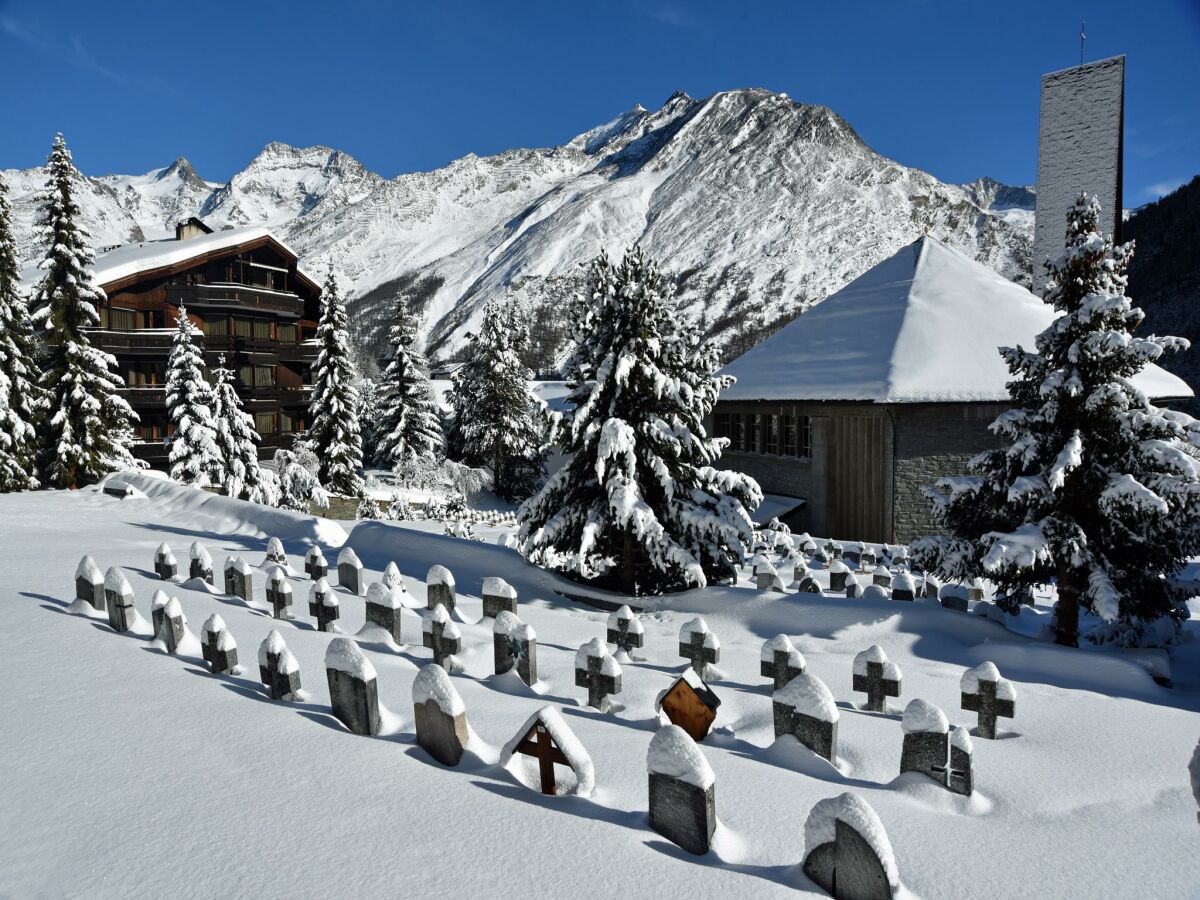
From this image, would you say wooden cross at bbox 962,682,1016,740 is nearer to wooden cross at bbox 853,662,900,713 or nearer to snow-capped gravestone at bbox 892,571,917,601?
wooden cross at bbox 853,662,900,713

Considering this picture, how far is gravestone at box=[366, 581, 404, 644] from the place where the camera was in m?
7.78

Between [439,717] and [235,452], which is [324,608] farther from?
[235,452]

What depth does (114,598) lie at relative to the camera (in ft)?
22.7

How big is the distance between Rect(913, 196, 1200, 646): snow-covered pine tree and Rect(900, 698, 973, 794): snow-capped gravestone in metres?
4.29

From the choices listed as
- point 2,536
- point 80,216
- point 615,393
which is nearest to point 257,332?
point 80,216

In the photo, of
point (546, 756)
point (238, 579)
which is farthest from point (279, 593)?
point (546, 756)

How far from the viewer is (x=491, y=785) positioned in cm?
415

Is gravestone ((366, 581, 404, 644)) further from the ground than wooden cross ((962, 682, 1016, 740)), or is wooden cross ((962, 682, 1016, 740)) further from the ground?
gravestone ((366, 581, 404, 644))

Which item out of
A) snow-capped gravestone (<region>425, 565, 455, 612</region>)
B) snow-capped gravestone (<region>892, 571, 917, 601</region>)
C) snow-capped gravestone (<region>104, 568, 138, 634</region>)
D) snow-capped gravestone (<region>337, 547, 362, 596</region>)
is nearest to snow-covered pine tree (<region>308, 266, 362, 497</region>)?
snow-capped gravestone (<region>337, 547, 362, 596</region>)

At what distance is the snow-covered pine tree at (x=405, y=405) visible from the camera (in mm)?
41156

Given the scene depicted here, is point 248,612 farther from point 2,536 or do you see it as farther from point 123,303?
point 123,303

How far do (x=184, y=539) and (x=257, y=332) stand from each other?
97.9 feet

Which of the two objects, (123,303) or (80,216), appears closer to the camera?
(80,216)

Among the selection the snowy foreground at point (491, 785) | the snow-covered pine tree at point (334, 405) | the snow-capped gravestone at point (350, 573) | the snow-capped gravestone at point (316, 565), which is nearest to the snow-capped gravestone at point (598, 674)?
the snowy foreground at point (491, 785)
